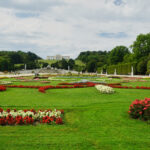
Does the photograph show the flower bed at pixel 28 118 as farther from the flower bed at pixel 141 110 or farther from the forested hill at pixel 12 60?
the forested hill at pixel 12 60

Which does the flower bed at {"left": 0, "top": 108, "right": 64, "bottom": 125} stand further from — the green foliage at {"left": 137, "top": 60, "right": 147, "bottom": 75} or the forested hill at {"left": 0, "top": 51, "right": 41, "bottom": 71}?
the forested hill at {"left": 0, "top": 51, "right": 41, "bottom": 71}

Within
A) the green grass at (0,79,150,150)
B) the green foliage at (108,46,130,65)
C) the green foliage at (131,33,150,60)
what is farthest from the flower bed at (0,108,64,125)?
the green foliage at (108,46,130,65)

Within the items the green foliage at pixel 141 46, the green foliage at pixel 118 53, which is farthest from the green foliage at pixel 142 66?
the green foliage at pixel 118 53

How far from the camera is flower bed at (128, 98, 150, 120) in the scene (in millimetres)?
4707

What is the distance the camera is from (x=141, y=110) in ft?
16.0

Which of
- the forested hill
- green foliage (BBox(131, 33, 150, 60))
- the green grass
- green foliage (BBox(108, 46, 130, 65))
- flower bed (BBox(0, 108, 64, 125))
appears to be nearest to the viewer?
the green grass

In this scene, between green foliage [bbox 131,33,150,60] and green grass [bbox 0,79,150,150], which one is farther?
green foliage [bbox 131,33,150,60]

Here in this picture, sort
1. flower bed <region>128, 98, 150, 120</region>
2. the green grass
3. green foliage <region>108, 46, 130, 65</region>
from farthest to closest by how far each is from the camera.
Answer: green foliage <region>108, 46, 130, 65</region> < flower bed <region>128, 98, 150, 120</region> < the green grass

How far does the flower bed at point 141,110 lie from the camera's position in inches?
185

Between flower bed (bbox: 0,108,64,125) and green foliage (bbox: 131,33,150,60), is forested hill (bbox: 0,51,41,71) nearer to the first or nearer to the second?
green foliage (bbox: 131,33,150,60)

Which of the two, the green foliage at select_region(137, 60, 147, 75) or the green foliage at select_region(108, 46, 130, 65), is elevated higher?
the green foliage at select_region(108, 46, 130, 65)

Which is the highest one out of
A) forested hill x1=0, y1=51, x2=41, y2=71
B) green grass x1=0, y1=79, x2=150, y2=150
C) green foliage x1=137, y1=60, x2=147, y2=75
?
forested hill x1=0, y1=51, x2=41, y2=71

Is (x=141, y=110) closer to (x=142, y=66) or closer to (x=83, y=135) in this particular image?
(x=83, y=135)

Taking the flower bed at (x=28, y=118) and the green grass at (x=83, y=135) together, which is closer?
the green grass at (x=83, y=135)
